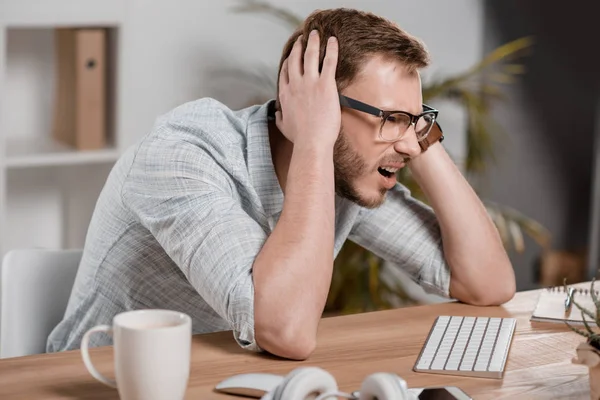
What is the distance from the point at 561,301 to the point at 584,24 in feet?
9.80

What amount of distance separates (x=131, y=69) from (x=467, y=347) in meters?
1.91

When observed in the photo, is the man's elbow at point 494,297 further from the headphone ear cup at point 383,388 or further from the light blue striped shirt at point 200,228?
the headphone ear cup at point 383,388

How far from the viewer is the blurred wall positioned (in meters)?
4.35

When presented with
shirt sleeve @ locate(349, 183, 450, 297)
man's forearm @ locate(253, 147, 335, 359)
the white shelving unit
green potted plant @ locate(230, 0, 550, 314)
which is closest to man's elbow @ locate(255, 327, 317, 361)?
man's forearm @ locate(253, 147, 335, 359)

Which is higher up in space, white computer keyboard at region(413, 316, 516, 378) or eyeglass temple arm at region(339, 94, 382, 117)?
eyeglass temple arm at region(339, 94, 382, 117)

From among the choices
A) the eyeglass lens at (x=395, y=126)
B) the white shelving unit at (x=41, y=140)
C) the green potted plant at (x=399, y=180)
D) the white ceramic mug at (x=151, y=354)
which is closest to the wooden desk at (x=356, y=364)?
the white ceramic mug at (x=151, y=354)

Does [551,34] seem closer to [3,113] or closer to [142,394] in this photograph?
[3,113]

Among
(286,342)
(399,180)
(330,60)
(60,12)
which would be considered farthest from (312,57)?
(399,180)

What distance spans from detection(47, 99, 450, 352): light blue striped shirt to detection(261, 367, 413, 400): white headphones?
27 cm

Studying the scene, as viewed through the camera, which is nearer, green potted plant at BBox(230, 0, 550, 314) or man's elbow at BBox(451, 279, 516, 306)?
man's elbow at BBox(451, 279, 516, 306)

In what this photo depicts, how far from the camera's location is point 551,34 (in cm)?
437

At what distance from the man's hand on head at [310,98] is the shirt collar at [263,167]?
0.04 m

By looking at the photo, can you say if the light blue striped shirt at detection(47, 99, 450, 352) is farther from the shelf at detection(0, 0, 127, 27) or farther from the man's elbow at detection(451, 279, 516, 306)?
the shelf at detection(0, 0, 127, 27)

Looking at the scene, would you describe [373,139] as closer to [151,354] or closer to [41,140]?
[151,354]
